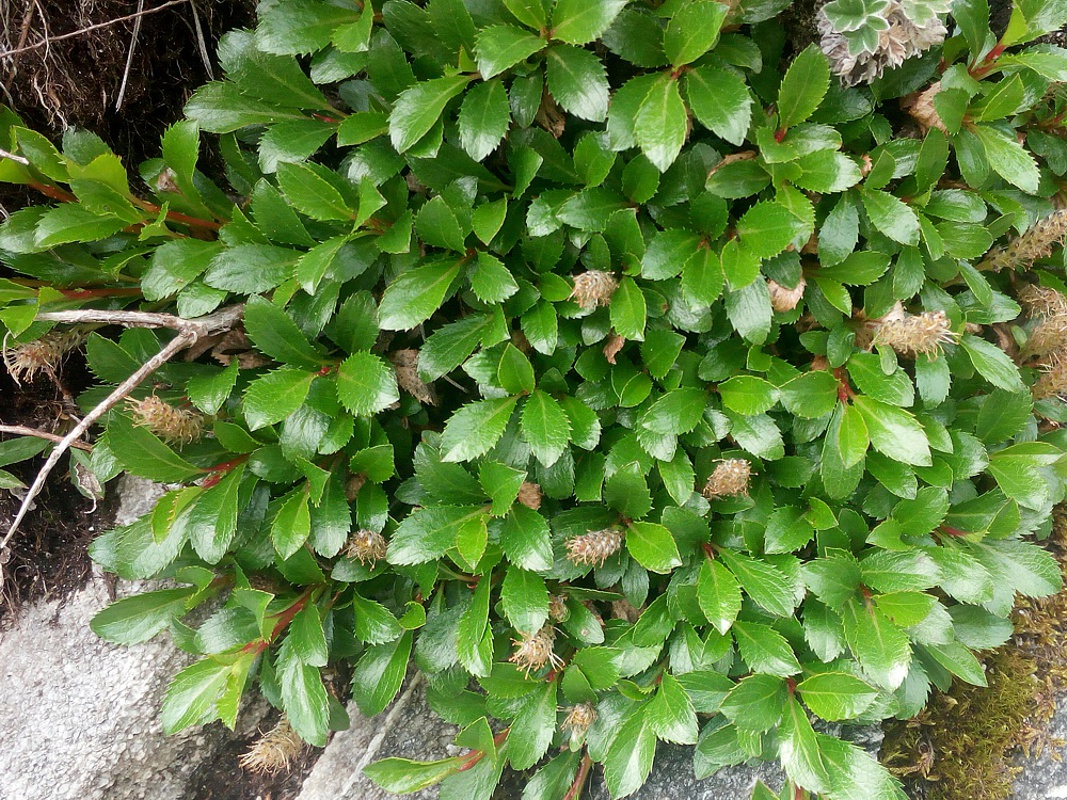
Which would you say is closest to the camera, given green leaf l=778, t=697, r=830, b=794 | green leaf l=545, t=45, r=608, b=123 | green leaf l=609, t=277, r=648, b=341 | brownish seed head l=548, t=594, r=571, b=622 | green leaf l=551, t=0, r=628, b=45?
green leaf l=551, t=0, r=628, b=45

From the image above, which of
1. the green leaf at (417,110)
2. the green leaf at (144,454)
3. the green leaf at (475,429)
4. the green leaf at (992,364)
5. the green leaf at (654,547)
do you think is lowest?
the green leaf at (654,547)

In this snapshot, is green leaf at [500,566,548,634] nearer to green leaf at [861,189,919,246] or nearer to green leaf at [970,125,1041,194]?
green leaf at [861,189,919,246]

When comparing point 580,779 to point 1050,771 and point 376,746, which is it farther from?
point 1050,771

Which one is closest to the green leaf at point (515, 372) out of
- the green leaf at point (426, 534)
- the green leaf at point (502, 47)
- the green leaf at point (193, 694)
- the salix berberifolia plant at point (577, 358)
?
the salix berberifolia plant at point (577, 358)

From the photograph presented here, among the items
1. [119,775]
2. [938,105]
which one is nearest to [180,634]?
[119,775]

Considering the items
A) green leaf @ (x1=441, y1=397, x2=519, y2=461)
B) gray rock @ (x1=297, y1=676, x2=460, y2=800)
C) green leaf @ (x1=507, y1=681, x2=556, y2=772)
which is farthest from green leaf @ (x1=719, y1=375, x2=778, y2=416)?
gray rock @ (x1=297, y1=676, x2=460, y2=800)

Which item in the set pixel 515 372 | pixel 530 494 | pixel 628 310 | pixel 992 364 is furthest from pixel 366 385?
pixel 992 364

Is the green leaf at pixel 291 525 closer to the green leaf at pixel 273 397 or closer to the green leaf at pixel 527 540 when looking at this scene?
the green leaf at pixel 273 397
